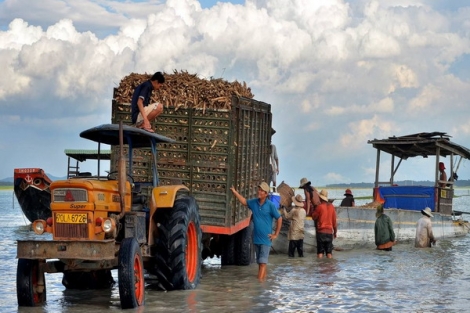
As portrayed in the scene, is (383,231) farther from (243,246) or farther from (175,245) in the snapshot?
(175,245)

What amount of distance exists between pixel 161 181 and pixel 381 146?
44.1ft

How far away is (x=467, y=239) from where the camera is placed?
2567 centimetres

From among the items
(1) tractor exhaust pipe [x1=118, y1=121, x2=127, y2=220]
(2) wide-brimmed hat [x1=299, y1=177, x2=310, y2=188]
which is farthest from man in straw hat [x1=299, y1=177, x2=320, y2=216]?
(1) tractor exhaust pipe [x1=118, y1=121, x2=127, y2=220]

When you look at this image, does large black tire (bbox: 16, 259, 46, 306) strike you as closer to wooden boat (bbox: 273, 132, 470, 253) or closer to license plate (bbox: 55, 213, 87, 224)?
license plate (bbox: 55, 213, 87, 224)

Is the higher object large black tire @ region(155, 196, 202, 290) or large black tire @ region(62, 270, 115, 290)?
large black tire @ region(155, 196, 202, 290)

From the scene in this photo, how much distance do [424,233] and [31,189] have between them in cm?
1505

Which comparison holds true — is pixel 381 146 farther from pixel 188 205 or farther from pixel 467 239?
pixel 188 205

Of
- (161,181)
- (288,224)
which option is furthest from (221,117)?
(288,224)

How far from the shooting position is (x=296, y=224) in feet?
62.0

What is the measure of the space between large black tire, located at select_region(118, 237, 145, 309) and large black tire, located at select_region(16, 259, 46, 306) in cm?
123

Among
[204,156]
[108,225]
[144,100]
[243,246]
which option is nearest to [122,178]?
[108,225]

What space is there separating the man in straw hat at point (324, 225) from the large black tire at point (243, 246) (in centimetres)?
289

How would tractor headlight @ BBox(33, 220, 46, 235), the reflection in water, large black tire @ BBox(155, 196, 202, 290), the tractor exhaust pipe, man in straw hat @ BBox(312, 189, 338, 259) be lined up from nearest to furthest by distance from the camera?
the tractor exhaust pipe
tractor headlight @ BBox(33, 220, 46, 235)
the reflection in water
large black tire @ BBox(155, 196, 202, 290)
man in straw hat @ BBox(312, 189, 338, 259)

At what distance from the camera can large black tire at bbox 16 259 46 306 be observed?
10484mm
